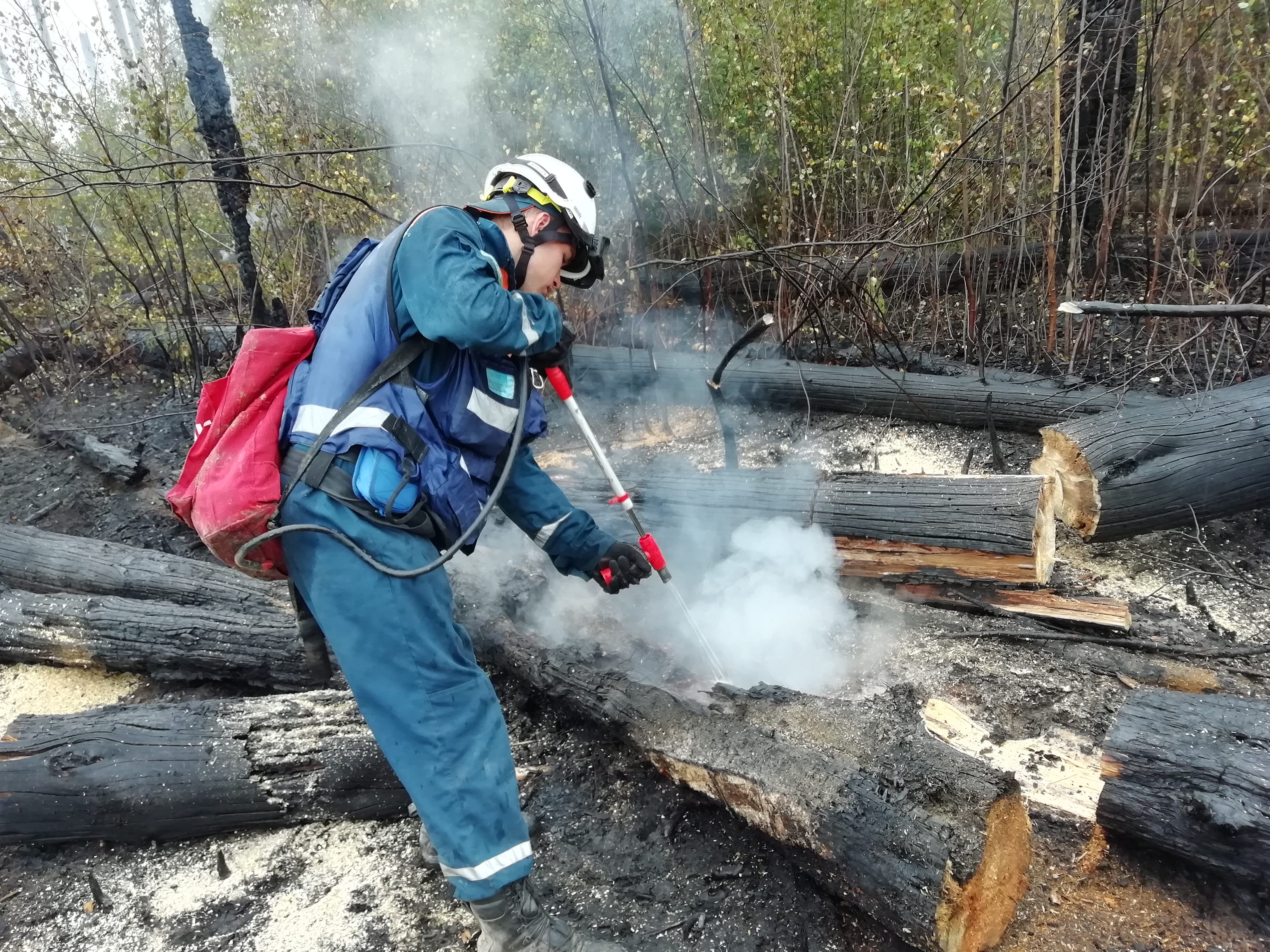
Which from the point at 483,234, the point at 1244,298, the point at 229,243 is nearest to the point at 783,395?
the point at 1244,298

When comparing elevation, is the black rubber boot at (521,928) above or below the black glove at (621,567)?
below

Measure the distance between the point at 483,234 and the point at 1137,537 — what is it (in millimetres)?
3736

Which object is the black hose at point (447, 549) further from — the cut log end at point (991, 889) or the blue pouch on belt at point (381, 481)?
the cut log end at point (991, 889)

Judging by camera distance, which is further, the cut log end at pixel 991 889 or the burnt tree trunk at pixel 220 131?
the burnt tree trunk at pixel 220 131

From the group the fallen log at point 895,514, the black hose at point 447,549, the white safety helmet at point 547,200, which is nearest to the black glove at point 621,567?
the black hose at point 447,549

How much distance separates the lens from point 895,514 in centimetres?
359

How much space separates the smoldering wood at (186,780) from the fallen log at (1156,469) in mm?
3421

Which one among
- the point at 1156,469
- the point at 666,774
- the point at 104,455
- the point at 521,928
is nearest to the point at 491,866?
the point at 521,928

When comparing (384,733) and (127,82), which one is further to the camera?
(127,82)

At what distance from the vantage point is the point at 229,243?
27.4 ft

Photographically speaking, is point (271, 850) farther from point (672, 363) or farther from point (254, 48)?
point (254, 48)

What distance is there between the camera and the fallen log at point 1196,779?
2.03 meters

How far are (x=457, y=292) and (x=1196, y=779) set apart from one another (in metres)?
2.50

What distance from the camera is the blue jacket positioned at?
205 centimetres
